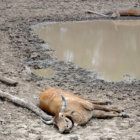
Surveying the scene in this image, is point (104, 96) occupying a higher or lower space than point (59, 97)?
lower

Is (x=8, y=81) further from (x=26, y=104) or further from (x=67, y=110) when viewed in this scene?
(x=67, y=110)

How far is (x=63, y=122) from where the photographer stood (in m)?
5.51

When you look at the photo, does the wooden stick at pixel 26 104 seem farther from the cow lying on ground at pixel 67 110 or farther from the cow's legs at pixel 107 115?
the cow's legs at pixel 107 115

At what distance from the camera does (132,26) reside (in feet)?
56.0

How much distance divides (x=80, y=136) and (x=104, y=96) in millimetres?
2724

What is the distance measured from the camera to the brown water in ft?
35.0

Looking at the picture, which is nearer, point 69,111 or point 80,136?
point 80,136

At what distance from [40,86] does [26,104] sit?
6.24 feet

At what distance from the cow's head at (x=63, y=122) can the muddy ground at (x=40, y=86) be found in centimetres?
10

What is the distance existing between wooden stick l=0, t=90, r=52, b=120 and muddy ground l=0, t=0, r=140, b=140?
9 centimetres

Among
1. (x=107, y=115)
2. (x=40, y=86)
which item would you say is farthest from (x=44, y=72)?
(x=107, y=115)

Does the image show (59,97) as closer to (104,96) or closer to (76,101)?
(76,101)

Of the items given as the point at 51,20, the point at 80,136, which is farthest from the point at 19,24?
the point at 80,136

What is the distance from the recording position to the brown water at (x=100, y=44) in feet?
35.0
